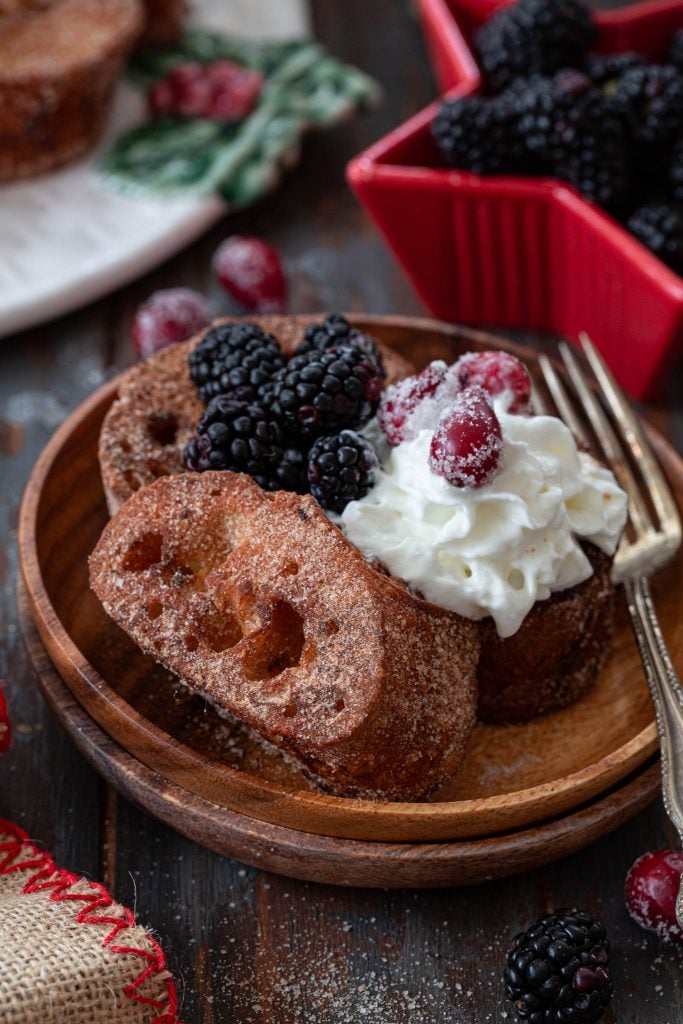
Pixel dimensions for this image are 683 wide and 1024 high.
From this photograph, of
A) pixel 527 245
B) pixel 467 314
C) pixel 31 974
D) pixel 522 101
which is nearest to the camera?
pixel 31 974

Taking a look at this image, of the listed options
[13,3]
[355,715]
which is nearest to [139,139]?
[13,3]

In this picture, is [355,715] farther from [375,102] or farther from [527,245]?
[375,102]

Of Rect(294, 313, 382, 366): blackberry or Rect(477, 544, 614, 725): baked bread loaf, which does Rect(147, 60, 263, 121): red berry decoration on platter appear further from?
Rect(477, 544, 614, 725): baked bread loaf

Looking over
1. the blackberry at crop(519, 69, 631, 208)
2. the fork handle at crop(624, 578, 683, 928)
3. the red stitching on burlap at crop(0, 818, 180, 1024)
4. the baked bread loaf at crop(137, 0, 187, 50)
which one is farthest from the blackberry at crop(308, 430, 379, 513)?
the baked bread loaf at crop(137, 0, 187, 50)

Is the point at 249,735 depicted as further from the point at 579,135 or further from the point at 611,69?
the point at 611,69

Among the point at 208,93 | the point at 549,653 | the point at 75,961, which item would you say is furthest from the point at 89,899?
the point at 208,93
